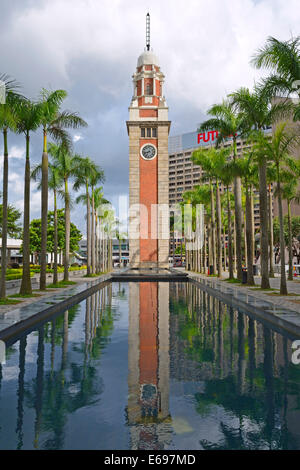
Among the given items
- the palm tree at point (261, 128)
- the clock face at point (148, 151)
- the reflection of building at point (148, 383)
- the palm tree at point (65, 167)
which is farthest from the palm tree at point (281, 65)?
the clock face at point (148, 151)

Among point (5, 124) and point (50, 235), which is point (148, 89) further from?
point (5, 124)

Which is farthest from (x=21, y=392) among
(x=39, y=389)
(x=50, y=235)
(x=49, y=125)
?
(x=50, y=235)

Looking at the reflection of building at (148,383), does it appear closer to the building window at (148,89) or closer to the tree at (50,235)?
the tree at (50,235)

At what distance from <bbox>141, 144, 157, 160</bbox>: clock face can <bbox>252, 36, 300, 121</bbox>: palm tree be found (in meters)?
42.6

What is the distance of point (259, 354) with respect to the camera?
27.2ft

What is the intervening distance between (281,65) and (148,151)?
43869 millimetres

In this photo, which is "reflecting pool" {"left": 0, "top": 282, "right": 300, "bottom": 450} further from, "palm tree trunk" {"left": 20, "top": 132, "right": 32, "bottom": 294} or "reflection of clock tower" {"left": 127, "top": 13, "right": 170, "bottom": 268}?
"reflection of clock tower" {"left": 127, "top": 13, "right": 170, "bottom": 268}

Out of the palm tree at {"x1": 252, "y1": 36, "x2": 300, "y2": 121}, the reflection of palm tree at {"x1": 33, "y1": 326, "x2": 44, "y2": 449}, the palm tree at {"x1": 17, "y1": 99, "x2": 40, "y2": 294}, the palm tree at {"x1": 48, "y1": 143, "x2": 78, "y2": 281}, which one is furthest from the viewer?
the palm tree at {"x1": 48, "y1": 143, "x2": 78, "y2": 281}

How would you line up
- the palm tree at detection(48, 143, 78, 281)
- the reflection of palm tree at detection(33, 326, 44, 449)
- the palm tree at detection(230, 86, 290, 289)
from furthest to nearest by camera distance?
the palm tree at detection(48, 143, 78, 281), the palm tree at detection(230, 86, 290, 289), the reflection of palm tree at detection(33, 326, 44, 449)

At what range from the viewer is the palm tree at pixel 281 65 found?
589 inches

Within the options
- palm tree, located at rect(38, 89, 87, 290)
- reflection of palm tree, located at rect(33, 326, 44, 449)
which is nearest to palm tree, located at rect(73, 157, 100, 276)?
palm tree, located at rect(38, 89, 87, 290)

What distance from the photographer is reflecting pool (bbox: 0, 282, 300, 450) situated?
446 centimetres

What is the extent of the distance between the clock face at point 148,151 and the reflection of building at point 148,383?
4758cm

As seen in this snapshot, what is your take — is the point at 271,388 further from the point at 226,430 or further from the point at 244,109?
the point at 244,109
